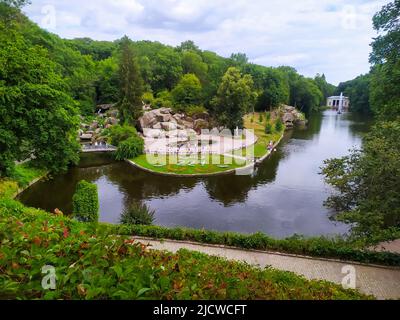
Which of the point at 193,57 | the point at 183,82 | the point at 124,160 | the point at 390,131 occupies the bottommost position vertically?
the point at 124,160

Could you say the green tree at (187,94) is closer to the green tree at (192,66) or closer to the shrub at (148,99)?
the shrub at (148,99)

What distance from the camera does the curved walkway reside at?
10500mm

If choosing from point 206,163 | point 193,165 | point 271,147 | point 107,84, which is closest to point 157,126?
point 206,163

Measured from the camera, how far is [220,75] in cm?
4666

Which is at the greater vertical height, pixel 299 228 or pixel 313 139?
pixel 313 139

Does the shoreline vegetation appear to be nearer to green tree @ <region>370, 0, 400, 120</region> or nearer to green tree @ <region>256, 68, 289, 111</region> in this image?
green tree @ <region>370, 0, 400, 120</region>

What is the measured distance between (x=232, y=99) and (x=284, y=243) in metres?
30.4

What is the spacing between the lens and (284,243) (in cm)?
1289

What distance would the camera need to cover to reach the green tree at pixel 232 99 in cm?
4044

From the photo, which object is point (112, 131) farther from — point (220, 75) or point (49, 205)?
point (220, 75)
